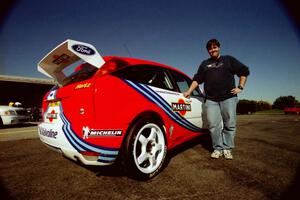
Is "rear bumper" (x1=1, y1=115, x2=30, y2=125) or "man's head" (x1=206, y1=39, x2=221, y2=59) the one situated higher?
"man's head" (x1=206, y1=39, x2=221, y2=59)

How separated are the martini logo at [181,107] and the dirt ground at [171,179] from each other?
0.74 metres

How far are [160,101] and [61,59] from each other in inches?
53.3

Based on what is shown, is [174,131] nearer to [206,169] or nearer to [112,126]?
[206,169]

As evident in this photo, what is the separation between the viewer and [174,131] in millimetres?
2707

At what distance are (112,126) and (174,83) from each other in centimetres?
151

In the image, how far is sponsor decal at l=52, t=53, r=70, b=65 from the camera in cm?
231

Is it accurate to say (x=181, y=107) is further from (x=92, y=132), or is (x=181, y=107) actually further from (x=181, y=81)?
(x=92, y=132)

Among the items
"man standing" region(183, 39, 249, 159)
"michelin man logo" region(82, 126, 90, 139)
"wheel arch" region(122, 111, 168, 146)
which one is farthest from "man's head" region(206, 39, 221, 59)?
"michelin man logo" region(82, 126, 90, 139)

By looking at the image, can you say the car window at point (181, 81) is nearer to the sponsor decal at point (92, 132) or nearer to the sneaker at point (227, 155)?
the sneaker at point (227, 155)

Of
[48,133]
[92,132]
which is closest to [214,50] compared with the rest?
[92,132]

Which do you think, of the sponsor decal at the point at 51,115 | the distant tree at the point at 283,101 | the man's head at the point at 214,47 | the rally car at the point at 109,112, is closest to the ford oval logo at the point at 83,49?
the rally car at the point at 109,112

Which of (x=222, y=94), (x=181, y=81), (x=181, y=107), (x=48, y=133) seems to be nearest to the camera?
(x=48, y=133)

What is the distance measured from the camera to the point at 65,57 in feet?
7.64

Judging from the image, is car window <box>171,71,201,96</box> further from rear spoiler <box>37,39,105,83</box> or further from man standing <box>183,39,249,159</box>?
rear spoiler <box>37,39,105,83</box>
